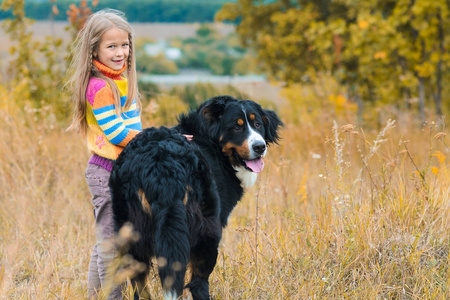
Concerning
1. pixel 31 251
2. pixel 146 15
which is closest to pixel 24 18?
pixel 31 251

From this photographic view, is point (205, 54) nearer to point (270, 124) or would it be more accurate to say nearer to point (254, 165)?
point (270, 124)

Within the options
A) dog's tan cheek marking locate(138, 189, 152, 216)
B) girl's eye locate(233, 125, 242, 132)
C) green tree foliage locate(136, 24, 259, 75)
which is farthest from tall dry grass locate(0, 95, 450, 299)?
green tree foliage locate(136, 24, 259, 75)

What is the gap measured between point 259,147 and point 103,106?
1087 mm

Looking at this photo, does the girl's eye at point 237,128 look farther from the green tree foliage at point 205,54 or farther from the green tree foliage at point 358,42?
the green tree foliage at point 205,54

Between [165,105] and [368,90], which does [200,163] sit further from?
[368,90]

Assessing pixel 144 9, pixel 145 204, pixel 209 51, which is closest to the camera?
pixel 145 204

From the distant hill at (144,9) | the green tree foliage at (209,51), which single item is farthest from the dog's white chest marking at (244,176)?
the green tree foliage at (209,51)

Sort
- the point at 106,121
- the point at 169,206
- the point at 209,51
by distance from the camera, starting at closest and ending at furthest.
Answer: the point at 169,206 < the point at 106,121 < the point at 209,51

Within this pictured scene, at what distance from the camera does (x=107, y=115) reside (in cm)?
274

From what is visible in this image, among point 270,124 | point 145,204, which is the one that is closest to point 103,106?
point 145,204

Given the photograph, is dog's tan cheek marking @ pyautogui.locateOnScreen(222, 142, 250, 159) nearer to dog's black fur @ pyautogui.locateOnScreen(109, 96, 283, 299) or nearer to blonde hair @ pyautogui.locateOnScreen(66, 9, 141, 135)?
dog's black fur @ pyautogui.locateOnScreen(109, 96, 283, 299)

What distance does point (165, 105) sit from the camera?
797 cm

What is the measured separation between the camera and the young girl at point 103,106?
2.77 meters

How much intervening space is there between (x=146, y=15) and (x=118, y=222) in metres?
16.5
